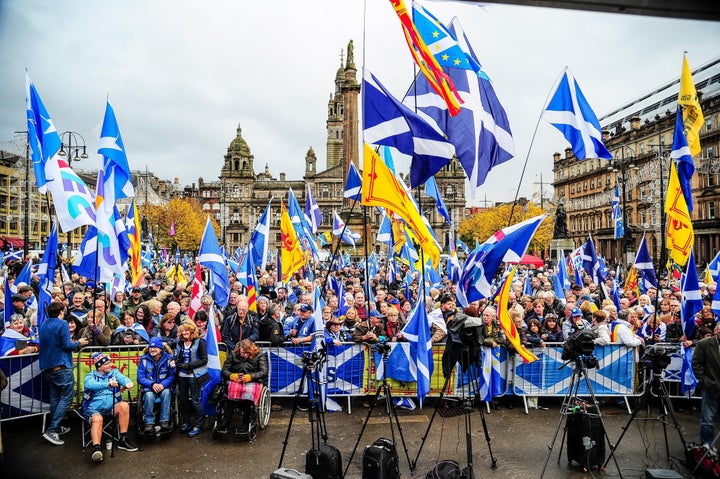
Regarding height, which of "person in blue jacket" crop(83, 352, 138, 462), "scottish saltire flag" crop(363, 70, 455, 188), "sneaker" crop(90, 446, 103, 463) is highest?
"scottish saltire flag" crop(363, 70, 455, 188)

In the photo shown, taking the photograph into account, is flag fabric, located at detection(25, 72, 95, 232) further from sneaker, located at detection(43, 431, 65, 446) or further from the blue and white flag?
the blue and white flag

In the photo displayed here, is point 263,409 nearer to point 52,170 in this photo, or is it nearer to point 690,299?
point 52,170

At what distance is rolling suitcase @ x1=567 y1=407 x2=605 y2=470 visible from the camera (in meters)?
5.64

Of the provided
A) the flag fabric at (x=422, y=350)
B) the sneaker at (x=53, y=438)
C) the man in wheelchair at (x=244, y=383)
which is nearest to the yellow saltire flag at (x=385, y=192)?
the flag fabric at (x=422, y=350)

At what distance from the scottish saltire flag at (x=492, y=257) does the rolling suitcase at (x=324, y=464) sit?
2.77 m

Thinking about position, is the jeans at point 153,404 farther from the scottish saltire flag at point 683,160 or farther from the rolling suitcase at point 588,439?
the scottish saltire flag at point 683,160

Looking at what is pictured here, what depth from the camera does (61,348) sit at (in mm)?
6492

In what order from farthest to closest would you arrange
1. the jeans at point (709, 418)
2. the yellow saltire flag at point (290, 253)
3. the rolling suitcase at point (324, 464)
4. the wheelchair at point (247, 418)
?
the yellow saltire flag at point (290, 253)
the wheelchair at point (247, 418)
the jeans at point (709, 418)
the rolling suitcase at point (324, 464)

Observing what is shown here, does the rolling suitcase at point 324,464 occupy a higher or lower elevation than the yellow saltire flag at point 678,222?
lower

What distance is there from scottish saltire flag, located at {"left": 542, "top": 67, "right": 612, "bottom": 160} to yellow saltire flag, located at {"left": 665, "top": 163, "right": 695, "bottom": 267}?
4.40 ft

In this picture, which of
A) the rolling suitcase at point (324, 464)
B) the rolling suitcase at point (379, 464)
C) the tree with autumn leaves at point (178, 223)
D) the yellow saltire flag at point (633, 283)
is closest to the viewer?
the rolling suitcase at point (379, 464)

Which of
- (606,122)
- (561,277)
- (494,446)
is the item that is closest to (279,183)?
(606,122)

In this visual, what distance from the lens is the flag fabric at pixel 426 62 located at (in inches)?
257

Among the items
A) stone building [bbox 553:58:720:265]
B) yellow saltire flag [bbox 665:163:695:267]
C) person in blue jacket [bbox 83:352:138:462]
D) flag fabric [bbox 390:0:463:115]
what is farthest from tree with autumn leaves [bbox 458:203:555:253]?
person in blue jacket [bbox 83:352:138:462]
